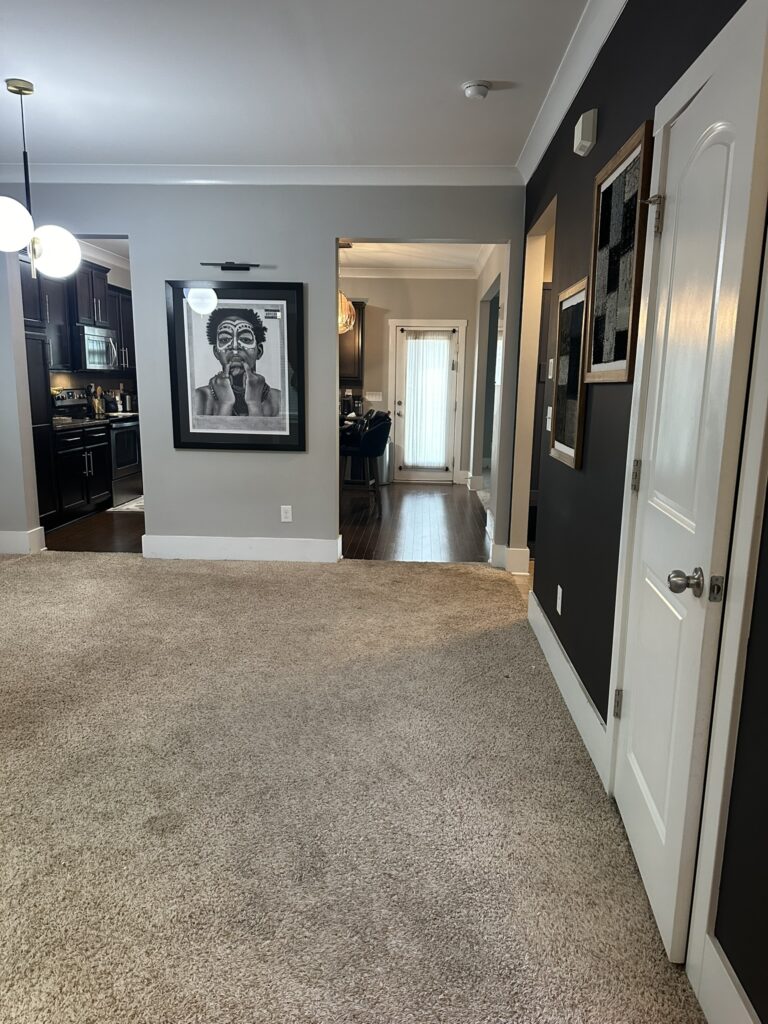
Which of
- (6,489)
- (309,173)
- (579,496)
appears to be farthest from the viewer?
(6,489)

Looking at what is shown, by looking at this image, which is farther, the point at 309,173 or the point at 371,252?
the point at 371,252

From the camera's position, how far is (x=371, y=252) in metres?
7.24

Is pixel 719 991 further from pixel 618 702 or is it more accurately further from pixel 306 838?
pixel 306 838

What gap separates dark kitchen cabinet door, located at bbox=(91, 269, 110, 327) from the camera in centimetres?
685

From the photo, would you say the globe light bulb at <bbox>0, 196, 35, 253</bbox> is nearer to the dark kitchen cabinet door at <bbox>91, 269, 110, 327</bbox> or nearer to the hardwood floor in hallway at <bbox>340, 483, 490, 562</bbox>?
the hardwood floor in hallway at <bbox>340, 483, 490, 562</bbox>

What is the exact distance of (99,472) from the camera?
21.3 feet

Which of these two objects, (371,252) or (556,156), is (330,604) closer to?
(556,156)

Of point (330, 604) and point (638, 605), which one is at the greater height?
point (638, 605)

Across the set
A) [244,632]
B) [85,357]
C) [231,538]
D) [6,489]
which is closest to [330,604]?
[244,632]

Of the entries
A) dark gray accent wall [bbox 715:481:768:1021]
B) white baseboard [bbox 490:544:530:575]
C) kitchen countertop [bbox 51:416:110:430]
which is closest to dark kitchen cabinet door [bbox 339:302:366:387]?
kitchen countertop [bbox 51:416:110:430]

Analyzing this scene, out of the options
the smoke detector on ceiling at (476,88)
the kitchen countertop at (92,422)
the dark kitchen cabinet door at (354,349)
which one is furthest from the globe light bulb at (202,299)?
the dark kitchen cabinet door at (354,349)

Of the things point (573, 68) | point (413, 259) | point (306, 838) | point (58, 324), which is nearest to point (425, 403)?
point (413, 259)

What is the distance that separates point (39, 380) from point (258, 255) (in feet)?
7.07

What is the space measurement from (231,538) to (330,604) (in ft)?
4.27
